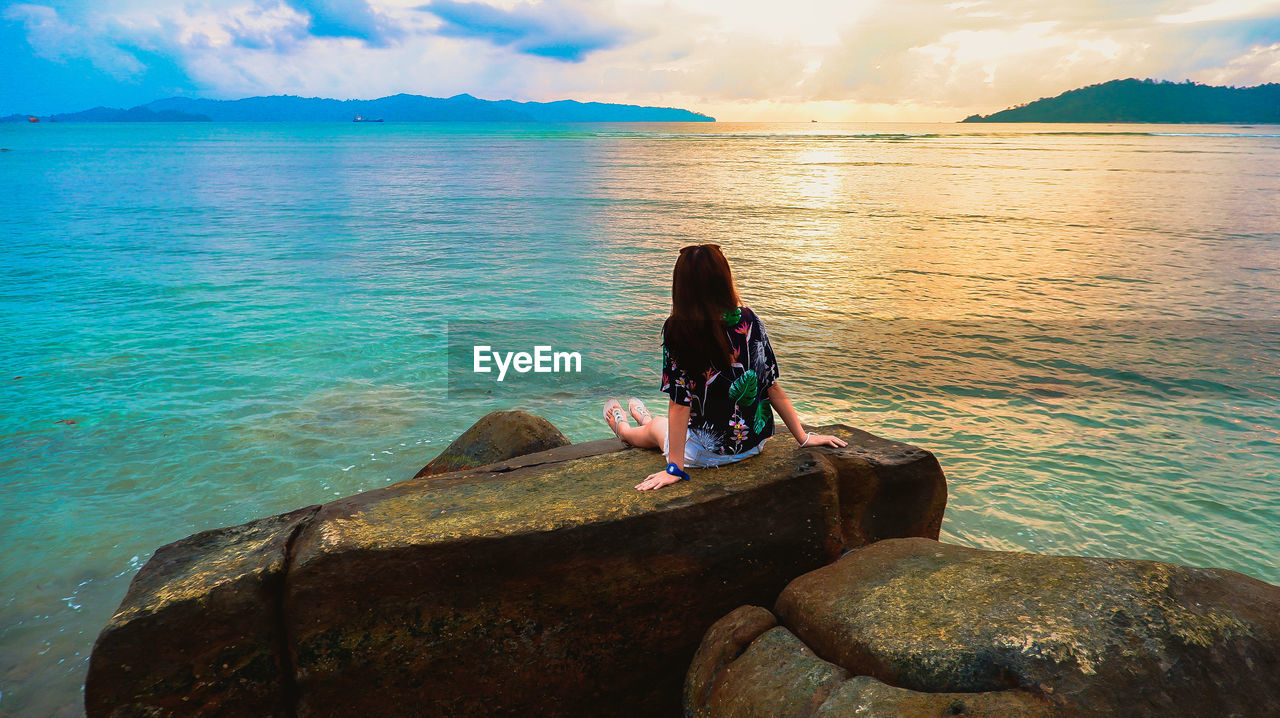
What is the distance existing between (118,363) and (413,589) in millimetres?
10785

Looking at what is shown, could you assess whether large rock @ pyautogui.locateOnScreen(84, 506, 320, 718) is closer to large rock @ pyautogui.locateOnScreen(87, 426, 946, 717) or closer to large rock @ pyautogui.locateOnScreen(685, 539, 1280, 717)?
large rock @ pyautogui.locateOnScreen(87, 426, 946, 717)

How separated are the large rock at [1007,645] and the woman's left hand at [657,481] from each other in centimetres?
87

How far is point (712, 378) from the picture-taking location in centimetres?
451

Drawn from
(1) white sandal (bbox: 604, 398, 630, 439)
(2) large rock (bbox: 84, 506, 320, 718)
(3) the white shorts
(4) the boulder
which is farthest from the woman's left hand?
(4) the boulder

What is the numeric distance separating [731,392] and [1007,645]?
2.07 m

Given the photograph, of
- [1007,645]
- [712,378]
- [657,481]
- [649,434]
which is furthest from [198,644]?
[1007,645]

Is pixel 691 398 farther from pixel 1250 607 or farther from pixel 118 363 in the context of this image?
pixel 118 363

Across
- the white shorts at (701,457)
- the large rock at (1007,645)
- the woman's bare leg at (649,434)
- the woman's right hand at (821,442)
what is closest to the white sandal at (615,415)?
the woman's bare leg at (649,434)

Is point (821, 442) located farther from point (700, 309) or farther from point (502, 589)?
point (502, 589)

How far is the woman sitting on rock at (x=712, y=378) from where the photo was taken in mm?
4230

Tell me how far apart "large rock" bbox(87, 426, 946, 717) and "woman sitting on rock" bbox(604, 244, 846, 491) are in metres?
0.17

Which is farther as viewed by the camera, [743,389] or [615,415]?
[615,415]

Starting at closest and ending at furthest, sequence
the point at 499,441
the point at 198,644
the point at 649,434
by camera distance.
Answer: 1. the point at 198,644
2. the point at 649,434
3. the point at 499,441

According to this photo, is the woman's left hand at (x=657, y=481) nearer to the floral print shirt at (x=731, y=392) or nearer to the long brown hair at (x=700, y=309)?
the floral print shirt at (x=731, y=392)
